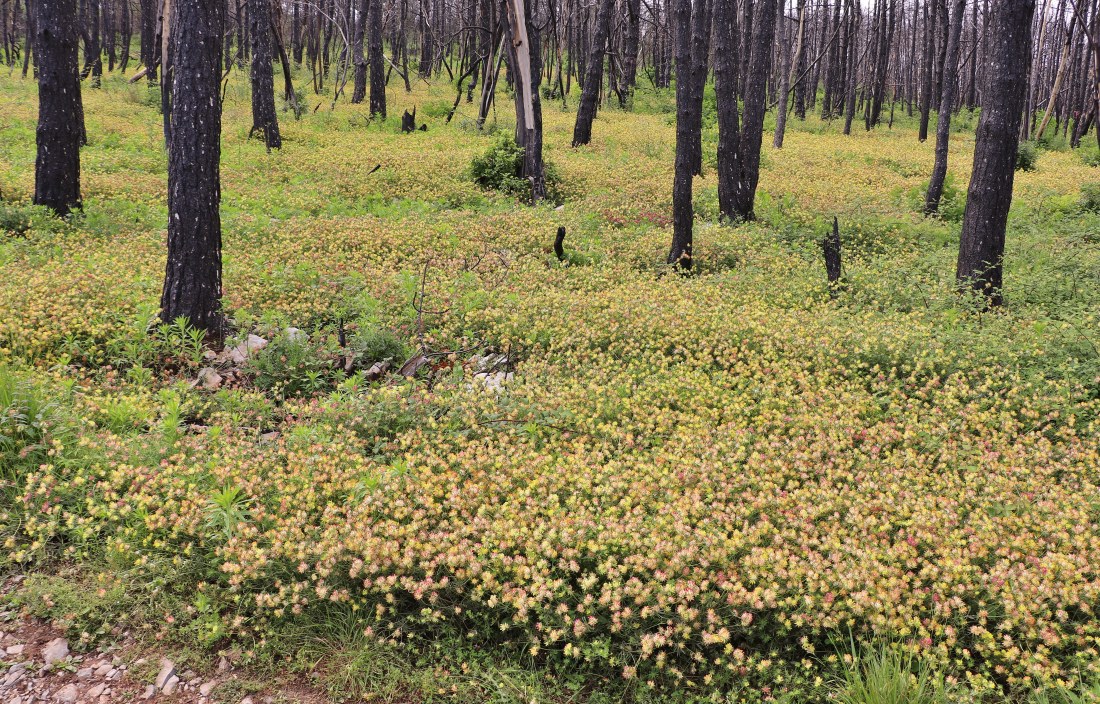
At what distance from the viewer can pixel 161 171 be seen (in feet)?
48.1

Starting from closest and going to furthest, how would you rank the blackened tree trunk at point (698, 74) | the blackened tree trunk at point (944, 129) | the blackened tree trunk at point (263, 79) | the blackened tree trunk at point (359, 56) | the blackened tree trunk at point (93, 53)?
the blackened tree trunk at point (698, 74) → the blackened tree trunk at point (944, 129) → the blackened tree trunk at point (263, 79) → the blackened tree trunk at point (359, 56) → the blackened tree trunk at point (93, 53)

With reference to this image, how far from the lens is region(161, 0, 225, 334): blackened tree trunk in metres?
6.82

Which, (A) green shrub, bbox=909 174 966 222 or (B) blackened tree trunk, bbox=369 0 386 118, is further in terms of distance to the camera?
(B) blackened tree trunk, bbox=369 0 386 118

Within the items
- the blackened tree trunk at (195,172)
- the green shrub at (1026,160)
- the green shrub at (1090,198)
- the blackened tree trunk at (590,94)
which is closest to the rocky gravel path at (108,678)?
the blackened tree trunk at (195,172)

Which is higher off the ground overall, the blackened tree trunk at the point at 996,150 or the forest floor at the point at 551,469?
the blackened tree trunk at the point at 996,150

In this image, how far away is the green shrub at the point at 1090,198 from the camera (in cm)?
1386

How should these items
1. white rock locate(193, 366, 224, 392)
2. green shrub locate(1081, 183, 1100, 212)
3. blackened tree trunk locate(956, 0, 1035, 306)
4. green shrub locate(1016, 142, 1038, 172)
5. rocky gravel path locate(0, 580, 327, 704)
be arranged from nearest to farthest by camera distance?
rocky gravel path locate(0, 580, 327, 704)
white rock locate(193, 366, 224, 392)
blackened tree trunk locate(956, 0, 1035, 306)
green shrub locate(1081, 183, 1100, 212)
green shrub locate(1016, 142, 1038, 172)

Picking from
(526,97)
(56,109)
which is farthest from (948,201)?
(56,109)

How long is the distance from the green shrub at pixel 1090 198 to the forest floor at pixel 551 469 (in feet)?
15.8

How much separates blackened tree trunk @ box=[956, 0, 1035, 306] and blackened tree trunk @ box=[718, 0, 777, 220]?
179 inches

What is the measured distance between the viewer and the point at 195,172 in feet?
22.9

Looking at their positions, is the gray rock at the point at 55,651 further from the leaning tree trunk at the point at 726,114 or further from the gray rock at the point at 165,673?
the leaning tree trunk at the point at 726,114

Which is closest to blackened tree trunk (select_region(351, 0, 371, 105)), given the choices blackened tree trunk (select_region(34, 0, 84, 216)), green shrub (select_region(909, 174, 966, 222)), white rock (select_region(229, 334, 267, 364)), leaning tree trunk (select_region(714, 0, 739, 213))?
blackened tree trunk (select_region(34, 0, 84, 216))

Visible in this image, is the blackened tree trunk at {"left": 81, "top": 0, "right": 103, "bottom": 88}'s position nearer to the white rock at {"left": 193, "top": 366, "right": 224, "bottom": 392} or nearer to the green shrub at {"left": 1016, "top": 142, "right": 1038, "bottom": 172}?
the white rock at {"left": 193, "top": 366, "right": 224, "bottom": 392}
